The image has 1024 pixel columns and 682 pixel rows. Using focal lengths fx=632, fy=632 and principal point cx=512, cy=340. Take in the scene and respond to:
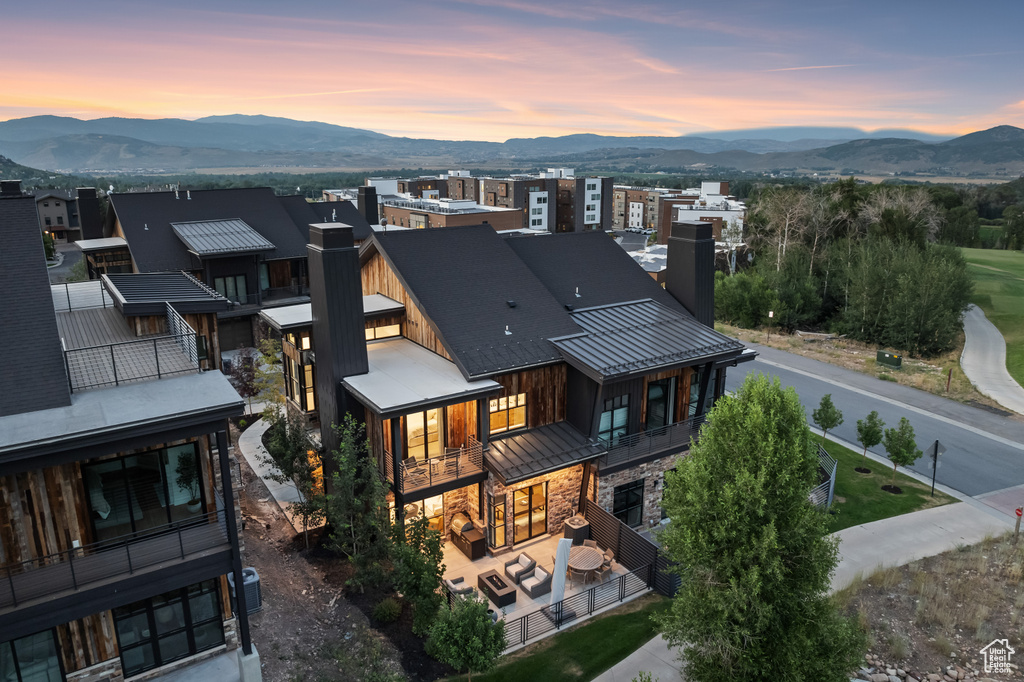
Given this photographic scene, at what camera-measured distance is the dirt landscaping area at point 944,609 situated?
1452cm

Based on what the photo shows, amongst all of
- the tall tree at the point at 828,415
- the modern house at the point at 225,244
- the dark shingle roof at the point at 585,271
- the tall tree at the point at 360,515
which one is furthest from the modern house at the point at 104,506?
the modern house at the point at 225,244

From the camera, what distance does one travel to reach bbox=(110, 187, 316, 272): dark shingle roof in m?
35.2

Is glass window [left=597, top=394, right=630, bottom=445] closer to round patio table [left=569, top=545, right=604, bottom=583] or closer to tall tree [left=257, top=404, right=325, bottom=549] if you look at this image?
round patio table [left=569, top=545, right=604, bottom=583]

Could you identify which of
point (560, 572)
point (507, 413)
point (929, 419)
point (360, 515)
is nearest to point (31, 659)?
point (360, 515)

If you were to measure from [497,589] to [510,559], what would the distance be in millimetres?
2142

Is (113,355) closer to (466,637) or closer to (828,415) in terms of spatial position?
(466,637)

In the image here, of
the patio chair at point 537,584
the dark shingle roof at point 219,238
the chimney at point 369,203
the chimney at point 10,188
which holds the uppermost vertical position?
the chimney at point 10,188

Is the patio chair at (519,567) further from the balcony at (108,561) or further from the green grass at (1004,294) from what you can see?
the green grass at (1004,294)

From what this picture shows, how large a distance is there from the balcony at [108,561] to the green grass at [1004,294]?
39827 mm

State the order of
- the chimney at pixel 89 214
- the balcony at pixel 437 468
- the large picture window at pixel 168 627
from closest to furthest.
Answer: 1. the large picture window at pixel 168 627
2. the balcony at pixel 437 468
3. the chimney at pixel 89 214

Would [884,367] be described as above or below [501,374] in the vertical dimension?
below

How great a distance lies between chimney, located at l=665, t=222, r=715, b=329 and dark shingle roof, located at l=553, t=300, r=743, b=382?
1.50 m

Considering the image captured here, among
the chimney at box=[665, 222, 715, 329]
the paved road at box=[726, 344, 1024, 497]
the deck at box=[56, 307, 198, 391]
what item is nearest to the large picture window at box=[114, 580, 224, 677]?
the deck at box=[56, 307, 198, 391]

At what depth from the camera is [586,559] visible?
666 inches
